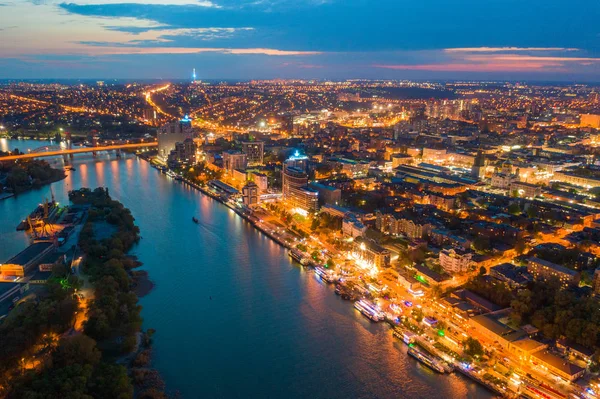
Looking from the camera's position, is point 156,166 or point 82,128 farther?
point 82,128

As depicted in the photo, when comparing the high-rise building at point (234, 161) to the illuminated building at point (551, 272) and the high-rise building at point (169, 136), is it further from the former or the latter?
the illuminated building at point (551, 272)

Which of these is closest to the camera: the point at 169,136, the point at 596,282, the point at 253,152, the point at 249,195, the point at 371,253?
the point at 596,282

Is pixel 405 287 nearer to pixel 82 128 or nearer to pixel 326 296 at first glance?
pixel 326 296

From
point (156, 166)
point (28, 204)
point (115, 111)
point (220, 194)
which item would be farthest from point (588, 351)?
point (115, 111)

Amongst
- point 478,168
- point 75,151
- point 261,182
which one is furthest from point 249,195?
point 75,151

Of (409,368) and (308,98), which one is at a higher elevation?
(308,98)

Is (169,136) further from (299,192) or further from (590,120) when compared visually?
(590,120)
